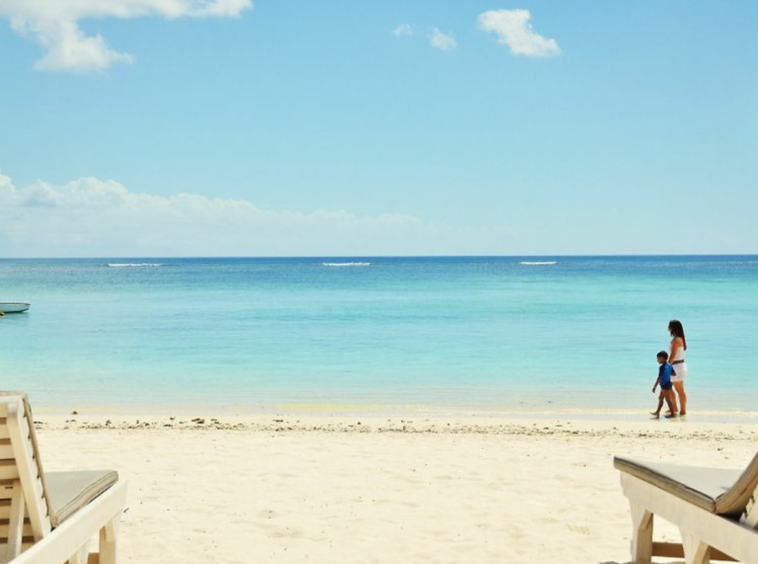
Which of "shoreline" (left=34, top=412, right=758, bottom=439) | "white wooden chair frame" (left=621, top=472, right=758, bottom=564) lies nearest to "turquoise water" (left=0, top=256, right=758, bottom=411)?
"shoreline" (left=34, top=412, right=758, bottom=439)

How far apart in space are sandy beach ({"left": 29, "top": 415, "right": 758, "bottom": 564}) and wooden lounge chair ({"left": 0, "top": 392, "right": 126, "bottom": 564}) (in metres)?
1.41

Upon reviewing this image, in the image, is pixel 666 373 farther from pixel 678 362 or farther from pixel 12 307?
pixel 12 307

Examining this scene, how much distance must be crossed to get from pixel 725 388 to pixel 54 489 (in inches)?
568

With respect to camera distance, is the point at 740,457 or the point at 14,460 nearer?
the point at 14,460

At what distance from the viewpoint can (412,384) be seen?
52.9 feet

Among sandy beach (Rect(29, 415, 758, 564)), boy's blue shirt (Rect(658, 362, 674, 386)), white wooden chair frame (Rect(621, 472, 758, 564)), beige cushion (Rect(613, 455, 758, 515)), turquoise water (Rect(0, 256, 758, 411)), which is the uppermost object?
beige cushion (Rect(613, 455, 758, 515))

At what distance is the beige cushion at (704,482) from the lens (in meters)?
3.41

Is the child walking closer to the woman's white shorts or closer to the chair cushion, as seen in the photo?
the woman's white shorts

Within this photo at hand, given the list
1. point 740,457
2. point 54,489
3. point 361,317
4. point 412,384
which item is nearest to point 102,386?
point 412,384

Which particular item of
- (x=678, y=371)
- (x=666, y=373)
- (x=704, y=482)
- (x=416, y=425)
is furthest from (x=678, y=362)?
(x=704, y=482)

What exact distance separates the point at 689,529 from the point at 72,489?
2860 millimetres

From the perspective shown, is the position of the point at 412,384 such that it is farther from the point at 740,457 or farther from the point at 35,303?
the point at 35,303

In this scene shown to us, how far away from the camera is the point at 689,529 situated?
12.6 feet

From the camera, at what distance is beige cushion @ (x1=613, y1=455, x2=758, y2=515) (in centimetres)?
341
